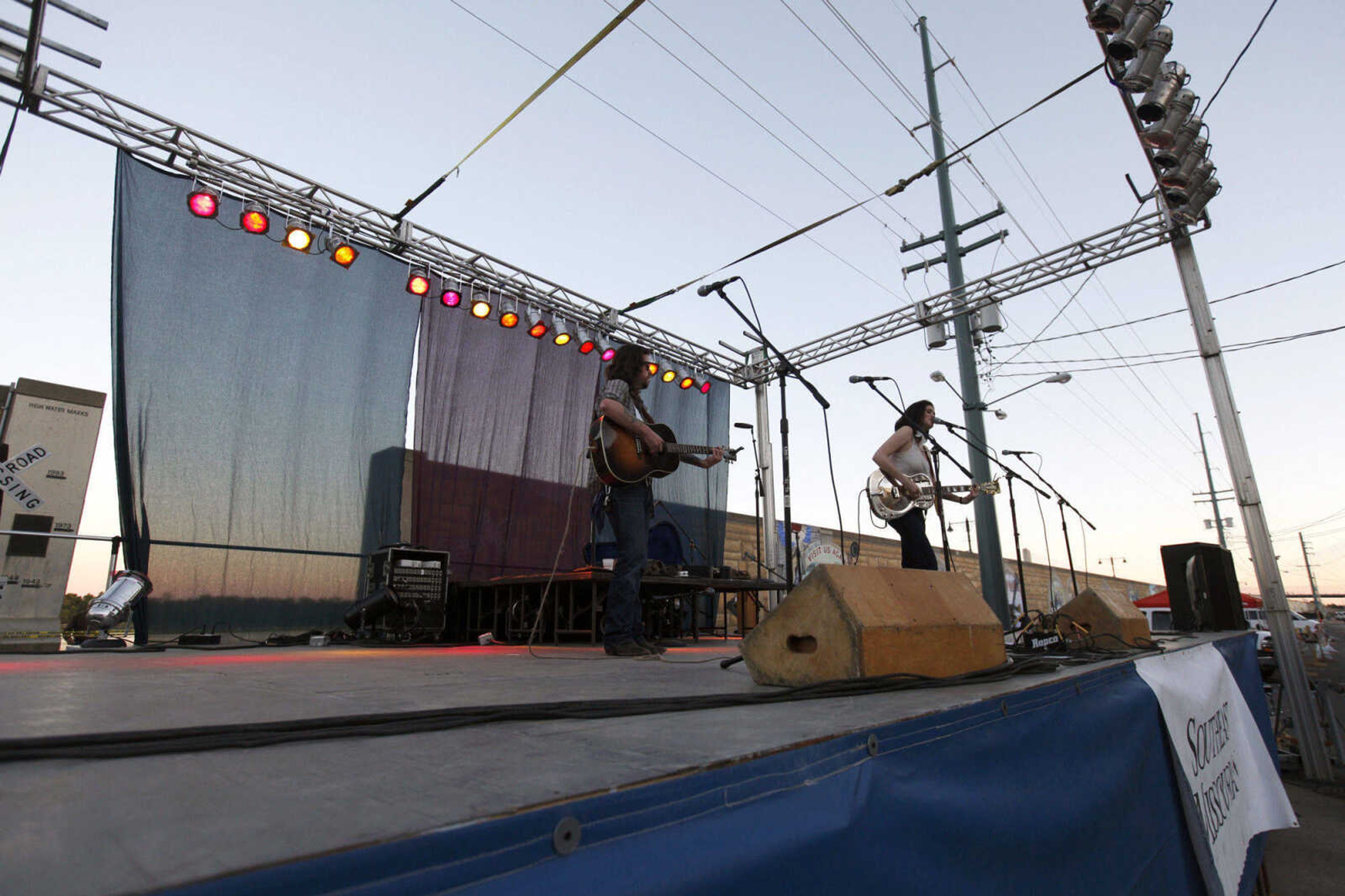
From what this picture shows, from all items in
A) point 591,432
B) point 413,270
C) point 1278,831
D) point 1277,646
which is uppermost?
point 413,270

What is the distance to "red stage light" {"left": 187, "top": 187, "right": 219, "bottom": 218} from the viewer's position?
551cm

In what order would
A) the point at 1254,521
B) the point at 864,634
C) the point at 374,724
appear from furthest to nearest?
1. the point at 1254,521
2. the point at 864,634
3. the point at 374,724

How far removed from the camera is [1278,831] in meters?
4.62

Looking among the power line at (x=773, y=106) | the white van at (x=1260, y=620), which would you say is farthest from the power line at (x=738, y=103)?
the white van at (x=1260, y=620)

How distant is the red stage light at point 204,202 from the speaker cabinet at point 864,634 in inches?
245

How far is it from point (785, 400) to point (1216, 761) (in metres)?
3.02

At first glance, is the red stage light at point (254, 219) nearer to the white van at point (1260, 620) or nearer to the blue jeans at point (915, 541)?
the blue jeans at point (915, 541)

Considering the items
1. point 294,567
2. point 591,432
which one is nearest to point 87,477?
point 294,567

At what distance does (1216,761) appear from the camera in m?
2.69

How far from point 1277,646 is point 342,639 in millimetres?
7992

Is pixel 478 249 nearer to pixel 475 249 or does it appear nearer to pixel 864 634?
pixel 475 249

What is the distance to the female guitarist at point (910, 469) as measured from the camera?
3.88 metres

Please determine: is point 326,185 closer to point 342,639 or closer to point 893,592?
point 342,639

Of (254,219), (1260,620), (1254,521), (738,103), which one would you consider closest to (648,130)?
(738,103)
